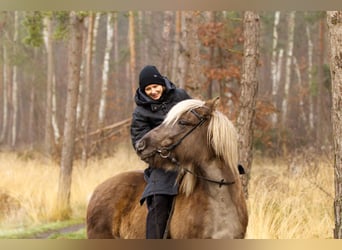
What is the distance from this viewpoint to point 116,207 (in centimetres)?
625

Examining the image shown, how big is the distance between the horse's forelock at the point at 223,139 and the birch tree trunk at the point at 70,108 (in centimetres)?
678

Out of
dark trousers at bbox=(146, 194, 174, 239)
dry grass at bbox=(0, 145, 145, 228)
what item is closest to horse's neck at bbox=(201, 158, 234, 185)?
dark trousers at bbox=(146, 194, 174, 239)

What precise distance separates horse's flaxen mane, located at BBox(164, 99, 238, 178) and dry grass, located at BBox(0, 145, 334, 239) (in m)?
2.97

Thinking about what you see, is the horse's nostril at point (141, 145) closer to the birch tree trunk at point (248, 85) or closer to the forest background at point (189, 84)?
the forest background at point (189, 84)

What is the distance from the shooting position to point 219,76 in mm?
17469

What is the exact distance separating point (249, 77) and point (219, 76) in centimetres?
855

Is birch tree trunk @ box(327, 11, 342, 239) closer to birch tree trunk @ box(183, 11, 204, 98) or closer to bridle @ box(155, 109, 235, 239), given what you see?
bridle @ box(155, 109, 235, 239)

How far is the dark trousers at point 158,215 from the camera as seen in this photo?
5.37 metres

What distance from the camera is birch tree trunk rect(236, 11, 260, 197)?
8.90m

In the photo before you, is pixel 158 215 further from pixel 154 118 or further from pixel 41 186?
pixel 41 186

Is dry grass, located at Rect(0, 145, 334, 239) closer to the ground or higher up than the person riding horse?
closer to the ground

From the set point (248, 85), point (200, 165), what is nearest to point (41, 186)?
point (248, 85)

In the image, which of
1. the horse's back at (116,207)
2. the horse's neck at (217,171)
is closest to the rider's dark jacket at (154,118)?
the horse's neck at (217,171)

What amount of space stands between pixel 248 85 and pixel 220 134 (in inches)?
159
